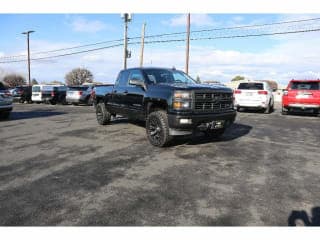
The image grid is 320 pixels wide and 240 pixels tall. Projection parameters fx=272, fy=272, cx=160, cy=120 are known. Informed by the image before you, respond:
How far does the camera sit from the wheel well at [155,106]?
243 inches

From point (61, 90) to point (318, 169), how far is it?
22210mm

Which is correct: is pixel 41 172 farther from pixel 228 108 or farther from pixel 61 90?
pixel 61 90

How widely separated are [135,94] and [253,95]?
910 centimetres

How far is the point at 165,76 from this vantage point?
7004mm

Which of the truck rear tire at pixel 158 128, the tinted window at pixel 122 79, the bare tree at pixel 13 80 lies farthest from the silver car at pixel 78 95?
the bare tree at pixel 13 80

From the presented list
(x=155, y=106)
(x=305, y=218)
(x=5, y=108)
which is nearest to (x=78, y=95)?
(x=5, y=108)

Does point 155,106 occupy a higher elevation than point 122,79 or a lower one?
lower

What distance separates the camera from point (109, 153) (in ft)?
18.8

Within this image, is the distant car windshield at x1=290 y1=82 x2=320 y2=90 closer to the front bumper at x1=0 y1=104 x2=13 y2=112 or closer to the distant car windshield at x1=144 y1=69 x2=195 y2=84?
the distant car windshield at x1=144 y1=69 x2=195 y2=84

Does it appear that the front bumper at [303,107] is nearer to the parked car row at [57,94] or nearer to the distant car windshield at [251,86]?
the distant car windshield at [251,86]

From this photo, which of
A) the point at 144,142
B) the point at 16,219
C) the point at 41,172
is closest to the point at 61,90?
the point at 144,142

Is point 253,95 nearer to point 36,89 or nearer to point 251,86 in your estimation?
point 251,86

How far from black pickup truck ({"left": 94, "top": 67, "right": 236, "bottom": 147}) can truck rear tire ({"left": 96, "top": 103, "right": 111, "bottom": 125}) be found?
1615 millimetres

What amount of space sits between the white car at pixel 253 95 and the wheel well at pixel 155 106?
892cm
